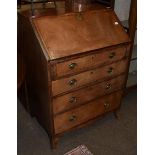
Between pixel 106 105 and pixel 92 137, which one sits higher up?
pixel 106 105

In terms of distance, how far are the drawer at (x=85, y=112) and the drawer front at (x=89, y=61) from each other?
0.35 metres

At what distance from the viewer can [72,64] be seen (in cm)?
144

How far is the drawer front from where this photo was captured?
4.65ft

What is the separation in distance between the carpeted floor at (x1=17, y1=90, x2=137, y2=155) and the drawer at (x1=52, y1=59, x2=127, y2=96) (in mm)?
553

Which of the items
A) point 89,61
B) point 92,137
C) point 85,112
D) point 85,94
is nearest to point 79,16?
point 89,61

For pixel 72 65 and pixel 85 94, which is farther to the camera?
pixel 85 94

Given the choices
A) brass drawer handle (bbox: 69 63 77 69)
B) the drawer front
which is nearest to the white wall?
the drawer front

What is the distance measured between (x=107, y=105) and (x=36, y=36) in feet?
2.93

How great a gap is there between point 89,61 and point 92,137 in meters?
0.74

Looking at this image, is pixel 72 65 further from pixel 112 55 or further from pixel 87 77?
pixel 112 55

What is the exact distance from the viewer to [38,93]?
1663 millimetres
